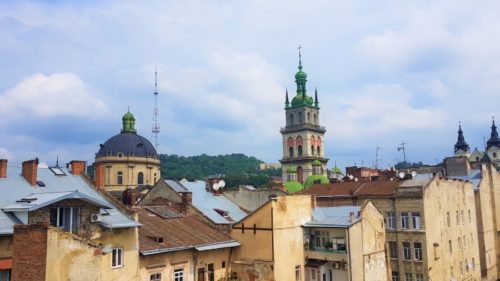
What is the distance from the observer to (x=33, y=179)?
87.0ft

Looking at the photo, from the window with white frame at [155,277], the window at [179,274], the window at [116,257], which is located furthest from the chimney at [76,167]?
the window at [179,274]

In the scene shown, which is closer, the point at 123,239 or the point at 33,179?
the point at 123,239

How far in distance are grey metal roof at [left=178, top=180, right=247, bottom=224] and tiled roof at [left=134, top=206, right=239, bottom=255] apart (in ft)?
10.9

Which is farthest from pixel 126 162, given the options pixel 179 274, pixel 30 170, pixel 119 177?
pixel 179 274

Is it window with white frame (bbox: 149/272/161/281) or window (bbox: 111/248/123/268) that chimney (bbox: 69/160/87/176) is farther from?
window with white frame (bbox: 149/272/161/281)

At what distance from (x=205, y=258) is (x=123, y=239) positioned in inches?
269

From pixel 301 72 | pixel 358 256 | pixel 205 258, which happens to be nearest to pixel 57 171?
pixel 205 258

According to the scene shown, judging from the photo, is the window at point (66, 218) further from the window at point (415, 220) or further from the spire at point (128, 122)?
the spire at point (128, 122)

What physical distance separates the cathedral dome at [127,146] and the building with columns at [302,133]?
39.4m

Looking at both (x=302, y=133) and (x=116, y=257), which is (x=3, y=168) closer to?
(x=116, y=257)

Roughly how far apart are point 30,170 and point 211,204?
18645 millimetres

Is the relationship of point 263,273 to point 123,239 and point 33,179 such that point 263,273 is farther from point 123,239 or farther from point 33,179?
point 33,179

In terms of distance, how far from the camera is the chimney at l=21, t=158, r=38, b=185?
26547 millimetres

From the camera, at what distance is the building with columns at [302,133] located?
122938mm
